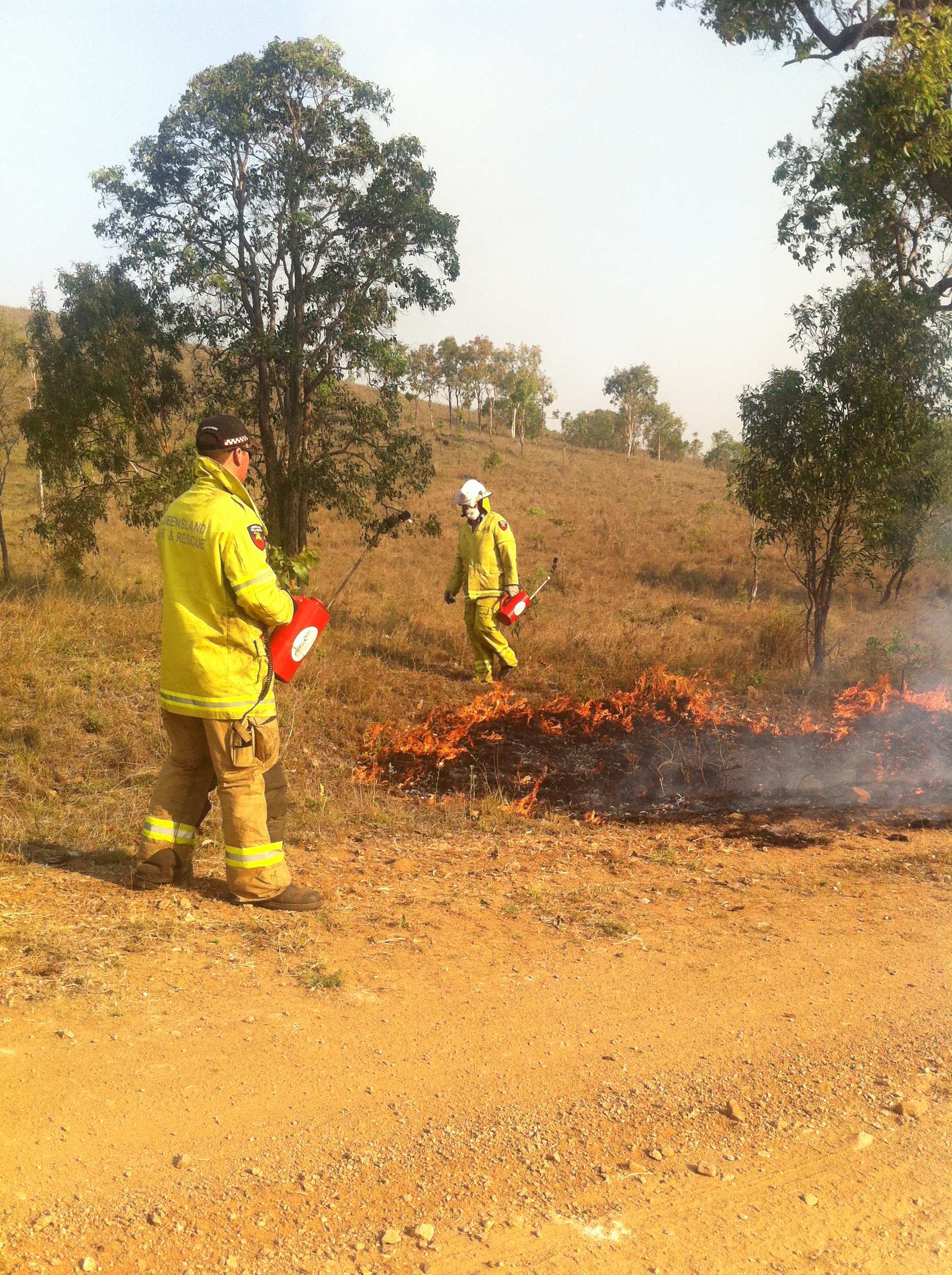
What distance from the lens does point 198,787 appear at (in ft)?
14.6

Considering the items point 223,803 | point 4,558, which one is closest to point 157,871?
point 223,803

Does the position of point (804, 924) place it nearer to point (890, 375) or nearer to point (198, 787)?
point (198, 787)

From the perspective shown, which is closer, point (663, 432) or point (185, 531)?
point (185, 531)

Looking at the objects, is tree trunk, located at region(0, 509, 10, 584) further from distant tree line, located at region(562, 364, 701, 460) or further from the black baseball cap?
distant tree line, located at region(562, 364, 701, 460)

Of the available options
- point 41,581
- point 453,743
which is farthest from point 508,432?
point 453,743

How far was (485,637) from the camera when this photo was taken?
966cm

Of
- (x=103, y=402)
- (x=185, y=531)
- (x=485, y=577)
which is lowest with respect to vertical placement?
(x=485, y=577)

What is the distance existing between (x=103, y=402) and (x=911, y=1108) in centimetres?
1096

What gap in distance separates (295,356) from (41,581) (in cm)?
459

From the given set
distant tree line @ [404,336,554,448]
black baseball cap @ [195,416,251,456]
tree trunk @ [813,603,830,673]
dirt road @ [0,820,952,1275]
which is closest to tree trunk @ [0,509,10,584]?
dirt road @ [0,820,952,1275]

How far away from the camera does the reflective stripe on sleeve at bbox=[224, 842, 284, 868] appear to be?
14.0 ft

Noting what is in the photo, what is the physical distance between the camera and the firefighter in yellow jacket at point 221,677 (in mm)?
4160

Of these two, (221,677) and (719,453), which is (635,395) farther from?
(221,677)

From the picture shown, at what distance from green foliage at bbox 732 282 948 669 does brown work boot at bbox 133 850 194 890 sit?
8569mm
